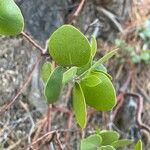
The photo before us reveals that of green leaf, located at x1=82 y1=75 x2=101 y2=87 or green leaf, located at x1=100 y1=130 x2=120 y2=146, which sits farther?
green leaf, located at x1=100 y1=130 x2=120 y2=146

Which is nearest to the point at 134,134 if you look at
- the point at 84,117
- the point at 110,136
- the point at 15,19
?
the point at 110,136

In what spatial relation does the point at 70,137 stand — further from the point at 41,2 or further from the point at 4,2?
the point at 4,2

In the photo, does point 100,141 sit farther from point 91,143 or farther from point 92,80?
point 92,80

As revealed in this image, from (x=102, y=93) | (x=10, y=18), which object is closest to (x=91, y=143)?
(x=102, y=93)

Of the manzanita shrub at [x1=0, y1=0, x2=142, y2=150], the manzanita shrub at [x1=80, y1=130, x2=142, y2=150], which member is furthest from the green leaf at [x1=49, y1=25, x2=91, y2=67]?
the manzanita shrub at [x1=80, y1=130, x2=142, y2=150]

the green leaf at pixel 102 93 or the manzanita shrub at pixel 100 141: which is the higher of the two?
the green leaf at pixel 102 93

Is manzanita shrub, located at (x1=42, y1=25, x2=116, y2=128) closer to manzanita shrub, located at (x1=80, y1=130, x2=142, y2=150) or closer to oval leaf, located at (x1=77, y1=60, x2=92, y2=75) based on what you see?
oval leaf, located at (x1=77, y1=60, x2=92, y2=75)

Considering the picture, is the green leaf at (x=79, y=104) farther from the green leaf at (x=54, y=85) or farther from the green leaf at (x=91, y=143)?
the green leaf at (x=91, y=143)

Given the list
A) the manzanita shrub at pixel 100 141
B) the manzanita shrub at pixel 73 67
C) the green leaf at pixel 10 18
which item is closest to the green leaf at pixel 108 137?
the manzanita shrub at pixel 100 141

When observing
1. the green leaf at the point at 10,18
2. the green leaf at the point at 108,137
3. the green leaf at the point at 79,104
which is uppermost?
the green leaf at the point at 10,18
